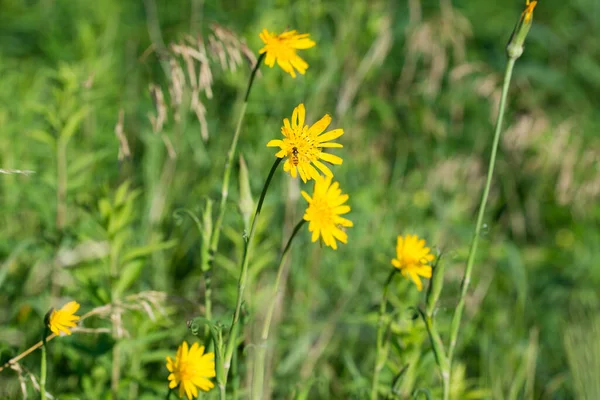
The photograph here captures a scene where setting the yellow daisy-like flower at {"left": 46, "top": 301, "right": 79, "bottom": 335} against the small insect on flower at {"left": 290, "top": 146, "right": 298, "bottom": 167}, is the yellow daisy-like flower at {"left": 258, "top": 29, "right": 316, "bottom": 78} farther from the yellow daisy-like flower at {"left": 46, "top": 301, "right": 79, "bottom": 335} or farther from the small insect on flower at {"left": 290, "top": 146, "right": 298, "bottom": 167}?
the yellow daisy-like flower at {"left": 46, "top": 301, "right": 79, "bottom": 335}

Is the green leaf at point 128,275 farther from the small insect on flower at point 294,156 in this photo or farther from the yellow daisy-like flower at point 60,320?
the small insect on flower at point 294,156

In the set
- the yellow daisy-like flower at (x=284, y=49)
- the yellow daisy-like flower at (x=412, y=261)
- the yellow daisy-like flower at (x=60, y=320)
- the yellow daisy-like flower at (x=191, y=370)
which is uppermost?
the yellow daisy-like flower at (x=284, y=49)

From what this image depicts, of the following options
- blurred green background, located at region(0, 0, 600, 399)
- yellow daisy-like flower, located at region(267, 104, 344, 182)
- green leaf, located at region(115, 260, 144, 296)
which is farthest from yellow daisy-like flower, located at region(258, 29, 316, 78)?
green leaf, located at region(115, 260, 144, 296)

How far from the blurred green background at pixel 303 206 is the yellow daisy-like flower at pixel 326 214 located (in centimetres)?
46

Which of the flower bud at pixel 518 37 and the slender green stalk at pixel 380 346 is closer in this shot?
the flower bud at pixel 518 37

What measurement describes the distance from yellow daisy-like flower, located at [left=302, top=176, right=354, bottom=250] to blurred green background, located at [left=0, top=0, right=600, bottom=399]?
464 mm

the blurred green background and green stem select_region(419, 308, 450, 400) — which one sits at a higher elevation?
the blurred green background

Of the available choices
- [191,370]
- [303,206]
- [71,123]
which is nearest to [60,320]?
[191,370]

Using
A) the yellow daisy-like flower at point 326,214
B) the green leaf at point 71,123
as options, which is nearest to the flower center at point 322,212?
the yellow daisy-like flower at point 326,214

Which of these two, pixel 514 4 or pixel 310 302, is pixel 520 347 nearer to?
pixel 310 302

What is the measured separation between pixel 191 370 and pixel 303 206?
4.49 feet

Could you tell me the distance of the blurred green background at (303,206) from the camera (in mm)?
2111

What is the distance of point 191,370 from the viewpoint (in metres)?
1.48

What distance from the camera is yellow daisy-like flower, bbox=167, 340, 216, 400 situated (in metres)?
1.46
